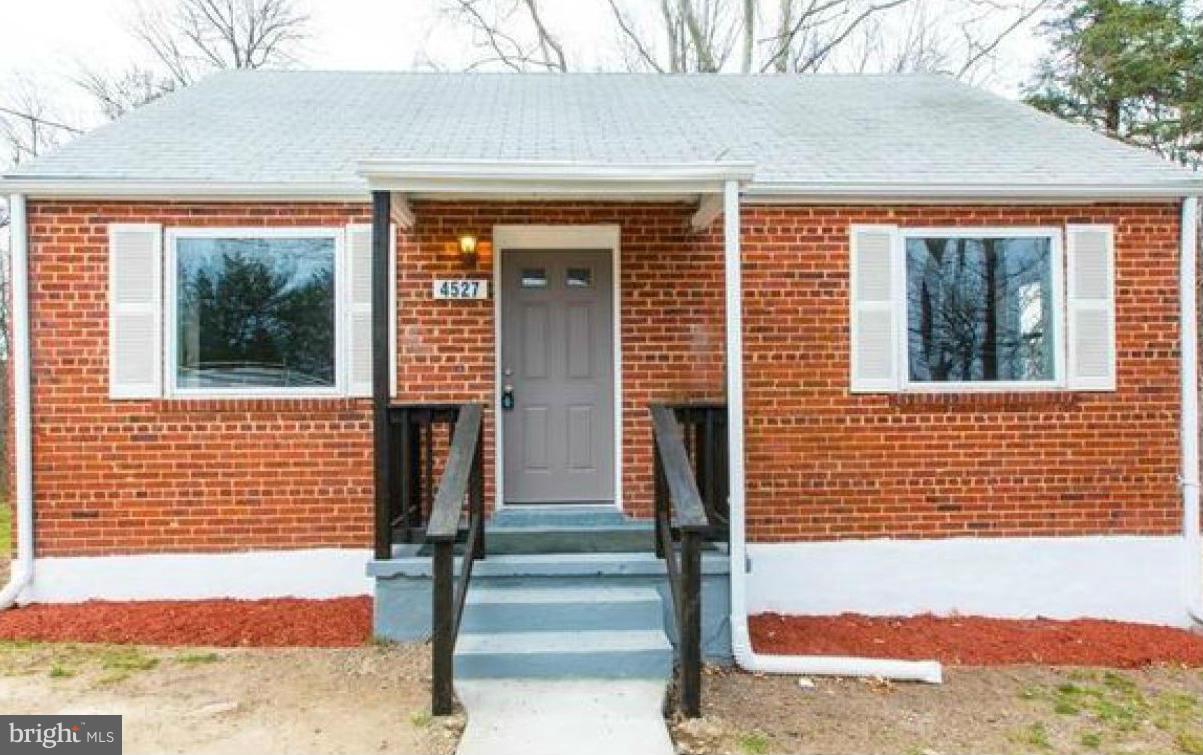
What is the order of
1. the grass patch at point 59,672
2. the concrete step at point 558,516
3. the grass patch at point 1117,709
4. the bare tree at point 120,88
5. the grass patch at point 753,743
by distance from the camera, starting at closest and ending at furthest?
the grass patch at point 753,743
the grass patch at point 1117,709
the grass patch at point 59,672
the concrete step at point 558,516
the bare tree at point 120,88

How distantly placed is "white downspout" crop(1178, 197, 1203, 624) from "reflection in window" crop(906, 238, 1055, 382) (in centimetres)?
92

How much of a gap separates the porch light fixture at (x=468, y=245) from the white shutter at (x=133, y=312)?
212cm

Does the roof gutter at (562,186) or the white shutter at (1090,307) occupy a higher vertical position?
the roof gutter at (562,186)

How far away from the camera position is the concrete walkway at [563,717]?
3.39 metres

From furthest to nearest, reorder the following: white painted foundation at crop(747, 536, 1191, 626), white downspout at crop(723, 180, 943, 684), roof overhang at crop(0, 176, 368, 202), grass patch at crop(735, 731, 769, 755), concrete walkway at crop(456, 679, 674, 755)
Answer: white painted foundation at crop(747, 536, 1191, 626) → roof overhang at crop(0, 176, 368, 202) → white downspout at crop(723, 180, 943, 684) → grass patch at crop(735, 731, 769, 755) → concrete walkway at crop(456, 679, 674, 755)

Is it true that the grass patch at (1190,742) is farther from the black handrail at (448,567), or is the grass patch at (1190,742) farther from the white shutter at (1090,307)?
the black handrail at (448,567)

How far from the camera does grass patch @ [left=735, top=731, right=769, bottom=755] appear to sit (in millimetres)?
3518

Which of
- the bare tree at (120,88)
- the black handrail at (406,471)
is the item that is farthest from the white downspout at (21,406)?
the bare tree at (120,88)

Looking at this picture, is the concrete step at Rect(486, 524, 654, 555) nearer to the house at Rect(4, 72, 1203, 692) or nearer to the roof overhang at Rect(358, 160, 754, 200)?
the house at Rect(4, 72, 1203, 692)

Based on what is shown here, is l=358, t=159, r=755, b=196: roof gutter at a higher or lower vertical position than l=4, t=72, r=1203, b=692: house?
higher

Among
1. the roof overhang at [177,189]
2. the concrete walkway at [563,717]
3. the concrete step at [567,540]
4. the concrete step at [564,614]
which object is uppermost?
the roof overhang at [177,189]

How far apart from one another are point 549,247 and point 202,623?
3562 mm

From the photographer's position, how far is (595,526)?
522 centimetres

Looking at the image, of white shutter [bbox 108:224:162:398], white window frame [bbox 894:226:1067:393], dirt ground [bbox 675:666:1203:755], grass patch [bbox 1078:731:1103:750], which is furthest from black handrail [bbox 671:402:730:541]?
white shutter [bbox 108:224:162:398]
